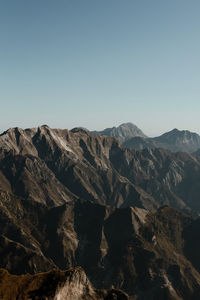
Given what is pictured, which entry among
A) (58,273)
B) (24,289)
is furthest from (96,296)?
(24,289)

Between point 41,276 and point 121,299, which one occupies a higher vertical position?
point 41,276

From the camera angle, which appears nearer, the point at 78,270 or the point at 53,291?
the point at 53,291

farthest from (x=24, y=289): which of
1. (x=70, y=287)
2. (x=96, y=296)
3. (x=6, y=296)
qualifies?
(x=96, y=296)

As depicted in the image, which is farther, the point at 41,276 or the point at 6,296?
the point at 41,276

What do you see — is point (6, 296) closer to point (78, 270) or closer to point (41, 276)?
point (41, 276)

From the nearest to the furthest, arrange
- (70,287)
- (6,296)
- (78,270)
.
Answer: (6,296)
(70,287)
(78,270)

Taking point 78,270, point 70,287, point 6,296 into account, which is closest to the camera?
point 6,296

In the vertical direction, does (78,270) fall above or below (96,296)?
above

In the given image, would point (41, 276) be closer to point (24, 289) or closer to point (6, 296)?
point (24, 289)

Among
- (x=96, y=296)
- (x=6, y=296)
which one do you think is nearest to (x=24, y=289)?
(x=6, y=296)
